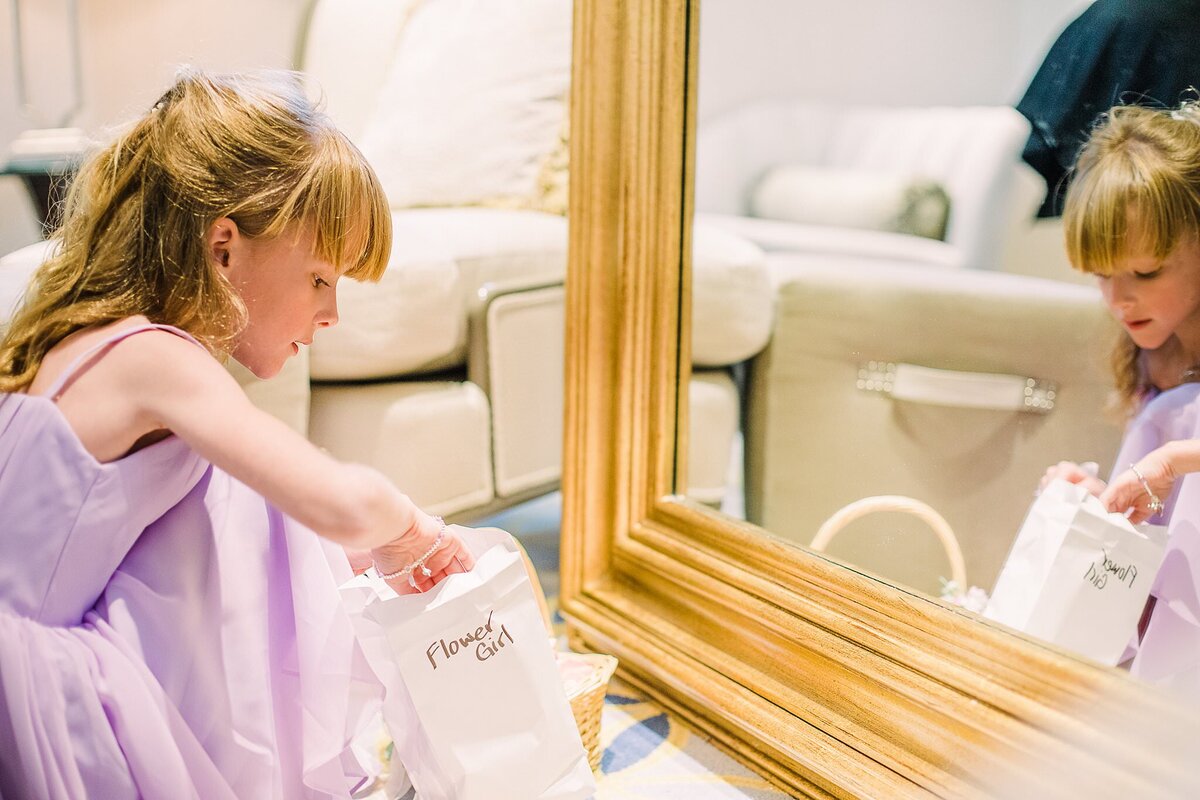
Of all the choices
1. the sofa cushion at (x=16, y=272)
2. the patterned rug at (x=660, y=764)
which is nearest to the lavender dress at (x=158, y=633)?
the sofa cushion at (x=16, y=272)

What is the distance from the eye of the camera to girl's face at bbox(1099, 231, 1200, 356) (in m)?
0.81

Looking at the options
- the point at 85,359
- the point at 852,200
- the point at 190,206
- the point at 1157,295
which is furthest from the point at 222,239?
the point at 1157,295

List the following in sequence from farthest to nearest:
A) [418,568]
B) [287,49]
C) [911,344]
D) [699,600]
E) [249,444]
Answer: [699,600] < [911,344] < [287,49] < [418,568] < [249,444]

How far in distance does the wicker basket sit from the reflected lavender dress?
0.49m

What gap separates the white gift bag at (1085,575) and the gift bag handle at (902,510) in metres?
0.09

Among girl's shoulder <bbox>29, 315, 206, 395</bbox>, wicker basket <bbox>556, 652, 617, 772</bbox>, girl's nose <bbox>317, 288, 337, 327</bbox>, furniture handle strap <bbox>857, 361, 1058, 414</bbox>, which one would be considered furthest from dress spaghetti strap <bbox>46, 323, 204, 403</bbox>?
furniture handle strap <bbox>857, 361, 1058, 414</bbox>

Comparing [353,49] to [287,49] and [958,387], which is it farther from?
[958,387]

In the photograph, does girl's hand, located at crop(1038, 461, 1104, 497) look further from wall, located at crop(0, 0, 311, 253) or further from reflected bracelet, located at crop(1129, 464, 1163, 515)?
wall, located at crop(0, 0, 311, 253)

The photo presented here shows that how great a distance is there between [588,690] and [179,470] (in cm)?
46

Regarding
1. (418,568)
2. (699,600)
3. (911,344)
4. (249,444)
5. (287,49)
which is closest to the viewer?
(249,444)

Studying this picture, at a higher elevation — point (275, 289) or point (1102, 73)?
point (1102, 73)

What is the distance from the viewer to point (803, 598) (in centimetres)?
105

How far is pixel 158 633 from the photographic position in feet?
2.57

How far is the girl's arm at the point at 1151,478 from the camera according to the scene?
0.81m
